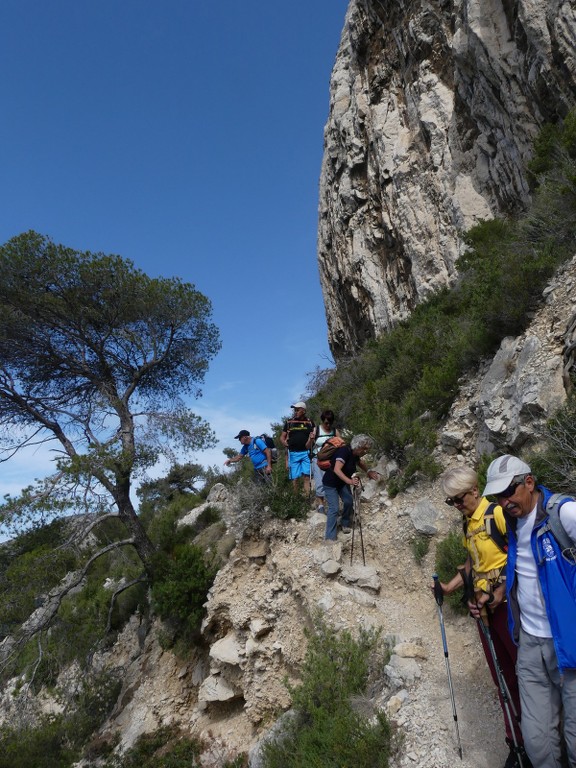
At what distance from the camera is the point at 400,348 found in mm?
9969

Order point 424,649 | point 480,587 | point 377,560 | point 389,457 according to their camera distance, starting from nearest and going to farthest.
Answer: point 480,587, point 424,649, point 377,560, point 389,457

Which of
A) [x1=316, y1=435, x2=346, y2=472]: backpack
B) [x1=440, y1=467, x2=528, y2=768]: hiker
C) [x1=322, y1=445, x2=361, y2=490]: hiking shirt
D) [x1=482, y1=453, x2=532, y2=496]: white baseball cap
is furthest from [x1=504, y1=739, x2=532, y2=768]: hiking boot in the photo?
[x1=316, y1=435, x2=346, y2=472]: backpack

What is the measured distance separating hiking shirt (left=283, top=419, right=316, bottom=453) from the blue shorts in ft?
0.38

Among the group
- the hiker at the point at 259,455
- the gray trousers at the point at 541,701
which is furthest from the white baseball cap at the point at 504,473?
the hiker at the point at 259,455

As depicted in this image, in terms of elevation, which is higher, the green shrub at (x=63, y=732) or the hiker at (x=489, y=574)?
the hiker at (x=489, y=574)

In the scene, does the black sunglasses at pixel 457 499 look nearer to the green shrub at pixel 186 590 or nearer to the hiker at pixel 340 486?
the hiker at pixel 340 486

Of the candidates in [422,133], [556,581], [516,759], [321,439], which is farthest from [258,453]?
[422,133]

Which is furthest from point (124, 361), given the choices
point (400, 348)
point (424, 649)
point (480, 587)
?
point (480, 587)

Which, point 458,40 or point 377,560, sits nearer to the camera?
point 377,560

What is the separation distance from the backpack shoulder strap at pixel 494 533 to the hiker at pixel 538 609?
228 millimetres

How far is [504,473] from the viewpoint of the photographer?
2.38 metres

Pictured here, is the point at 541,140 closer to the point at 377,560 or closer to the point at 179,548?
the point at 377,560

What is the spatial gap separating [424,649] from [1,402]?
908cm

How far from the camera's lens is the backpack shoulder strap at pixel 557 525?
2137 mm
